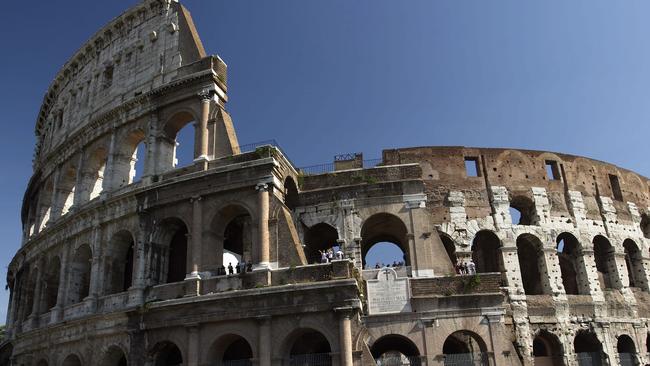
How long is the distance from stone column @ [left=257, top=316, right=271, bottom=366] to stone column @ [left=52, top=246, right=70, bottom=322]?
9038 millimetres

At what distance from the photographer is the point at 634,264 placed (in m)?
23.4

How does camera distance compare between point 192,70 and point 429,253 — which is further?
point 192,70

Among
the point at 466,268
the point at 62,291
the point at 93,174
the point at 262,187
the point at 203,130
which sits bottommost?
the point at 466,268

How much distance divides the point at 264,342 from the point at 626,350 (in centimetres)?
1472

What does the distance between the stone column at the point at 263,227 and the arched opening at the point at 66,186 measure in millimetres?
11669

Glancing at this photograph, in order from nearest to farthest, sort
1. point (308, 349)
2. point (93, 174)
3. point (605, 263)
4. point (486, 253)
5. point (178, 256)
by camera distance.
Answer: point (308, 349), point (178, 256), point (486, 253), point (605, 263), point (93, 174)

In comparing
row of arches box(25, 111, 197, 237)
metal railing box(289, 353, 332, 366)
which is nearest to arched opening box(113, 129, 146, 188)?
row of arches box(25, 111, 197, 237)

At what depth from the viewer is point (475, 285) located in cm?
1753

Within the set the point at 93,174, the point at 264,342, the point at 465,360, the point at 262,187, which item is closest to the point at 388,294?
the point at 465,360

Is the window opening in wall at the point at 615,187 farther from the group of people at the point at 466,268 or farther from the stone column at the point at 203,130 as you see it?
the stone column at the point at 203,130

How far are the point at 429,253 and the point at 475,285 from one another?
1761 millimetres

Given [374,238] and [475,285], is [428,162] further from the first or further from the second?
[475,285]

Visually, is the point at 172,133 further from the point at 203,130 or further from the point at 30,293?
the point at 30,293

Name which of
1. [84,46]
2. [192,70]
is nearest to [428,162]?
[192,70]
